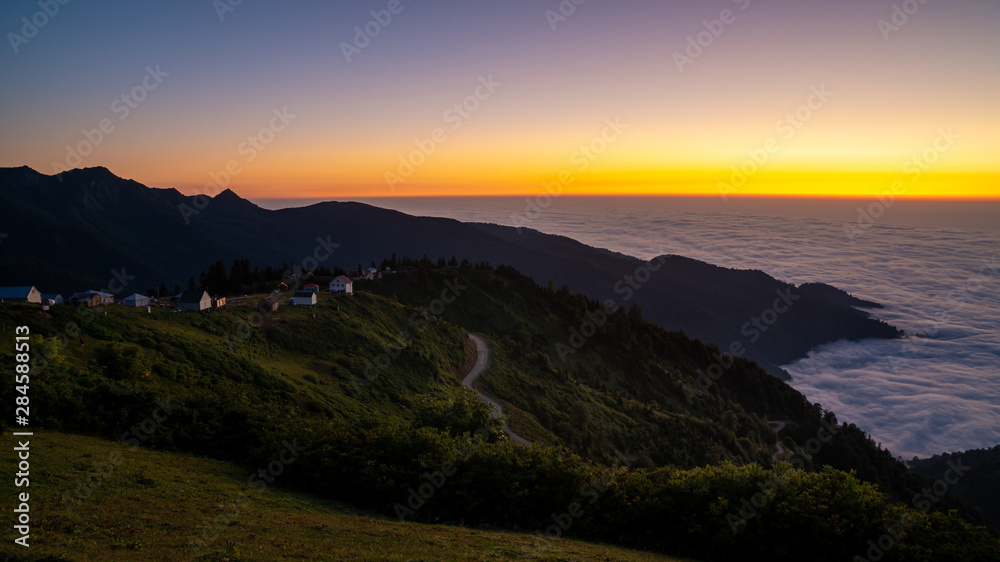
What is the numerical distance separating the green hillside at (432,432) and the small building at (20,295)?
14094 mm

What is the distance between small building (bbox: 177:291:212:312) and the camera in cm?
4684

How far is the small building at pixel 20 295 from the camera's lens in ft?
155

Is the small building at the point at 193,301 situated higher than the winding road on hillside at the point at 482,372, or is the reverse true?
the small building at the point at 193,301

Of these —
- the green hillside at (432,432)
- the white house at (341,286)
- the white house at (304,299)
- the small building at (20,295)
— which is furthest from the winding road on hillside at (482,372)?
the small building at (20,295)

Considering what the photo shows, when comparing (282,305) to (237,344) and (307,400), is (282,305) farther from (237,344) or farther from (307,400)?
(307,400)

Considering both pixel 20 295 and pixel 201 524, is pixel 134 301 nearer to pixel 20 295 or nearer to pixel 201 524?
pixel 20 295

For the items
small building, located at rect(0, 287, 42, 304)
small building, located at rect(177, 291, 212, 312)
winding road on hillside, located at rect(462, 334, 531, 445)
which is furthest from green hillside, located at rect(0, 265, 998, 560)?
small building, located at rect(0, 287, 42, 304)

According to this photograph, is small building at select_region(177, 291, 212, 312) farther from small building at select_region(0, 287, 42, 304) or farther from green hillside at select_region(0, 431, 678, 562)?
green hillside at select_region(0, 431, 678, 562)

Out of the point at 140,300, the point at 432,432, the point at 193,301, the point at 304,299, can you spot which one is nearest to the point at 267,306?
the point at 304,299

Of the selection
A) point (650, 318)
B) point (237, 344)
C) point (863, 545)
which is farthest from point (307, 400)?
point (650, 318)

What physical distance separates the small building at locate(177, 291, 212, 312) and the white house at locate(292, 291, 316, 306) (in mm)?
12841

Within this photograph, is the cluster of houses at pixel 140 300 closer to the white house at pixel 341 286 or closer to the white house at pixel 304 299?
the white house at pixel 304 299

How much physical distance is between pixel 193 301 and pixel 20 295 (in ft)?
55.8

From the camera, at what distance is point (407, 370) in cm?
5466
